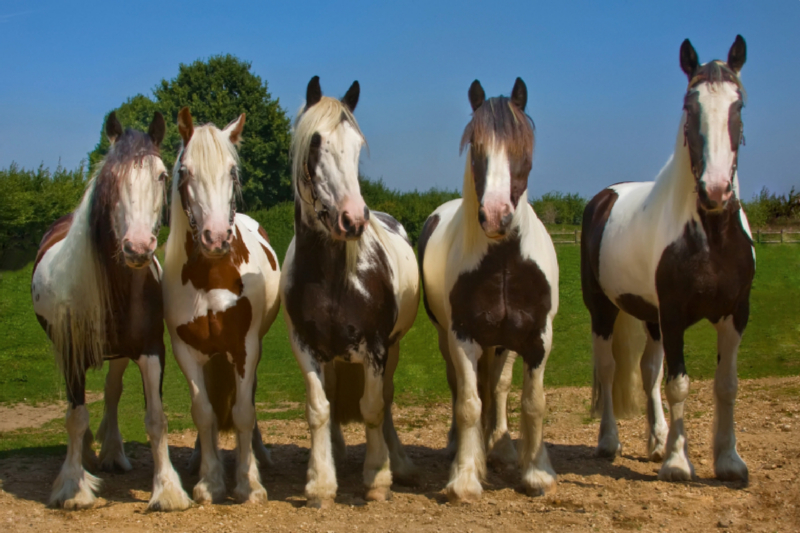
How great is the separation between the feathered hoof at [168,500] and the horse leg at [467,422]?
1858mm

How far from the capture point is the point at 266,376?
11875 mm

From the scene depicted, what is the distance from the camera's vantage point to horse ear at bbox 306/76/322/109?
5020mm

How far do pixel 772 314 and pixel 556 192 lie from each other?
2263 centimetres

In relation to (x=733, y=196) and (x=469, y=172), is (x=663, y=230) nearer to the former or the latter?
(x=733, y=196)

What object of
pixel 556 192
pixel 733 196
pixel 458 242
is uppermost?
pixel 556 192

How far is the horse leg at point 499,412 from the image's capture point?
234 inches

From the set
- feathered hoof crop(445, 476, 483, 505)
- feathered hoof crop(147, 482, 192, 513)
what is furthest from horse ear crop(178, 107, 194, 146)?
feathered hoof crop(445, 476, 483, 505)

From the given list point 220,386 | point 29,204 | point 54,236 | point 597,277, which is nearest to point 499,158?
point 597,277

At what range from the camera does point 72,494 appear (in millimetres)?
5027

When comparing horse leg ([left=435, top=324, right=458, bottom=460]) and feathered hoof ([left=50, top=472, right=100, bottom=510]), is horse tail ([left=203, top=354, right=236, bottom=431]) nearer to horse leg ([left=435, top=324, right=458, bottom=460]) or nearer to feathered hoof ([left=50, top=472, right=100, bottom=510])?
feathered hoof ([left=50, top=472, right=100, bottom=510])

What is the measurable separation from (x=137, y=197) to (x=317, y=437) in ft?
6.74

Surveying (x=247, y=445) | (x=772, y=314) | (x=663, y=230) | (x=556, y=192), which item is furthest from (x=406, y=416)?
(x=556, y=192)

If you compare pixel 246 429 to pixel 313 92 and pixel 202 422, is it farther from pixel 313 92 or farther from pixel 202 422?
pixel 313 92

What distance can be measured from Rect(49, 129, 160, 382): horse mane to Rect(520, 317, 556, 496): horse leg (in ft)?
10.0
